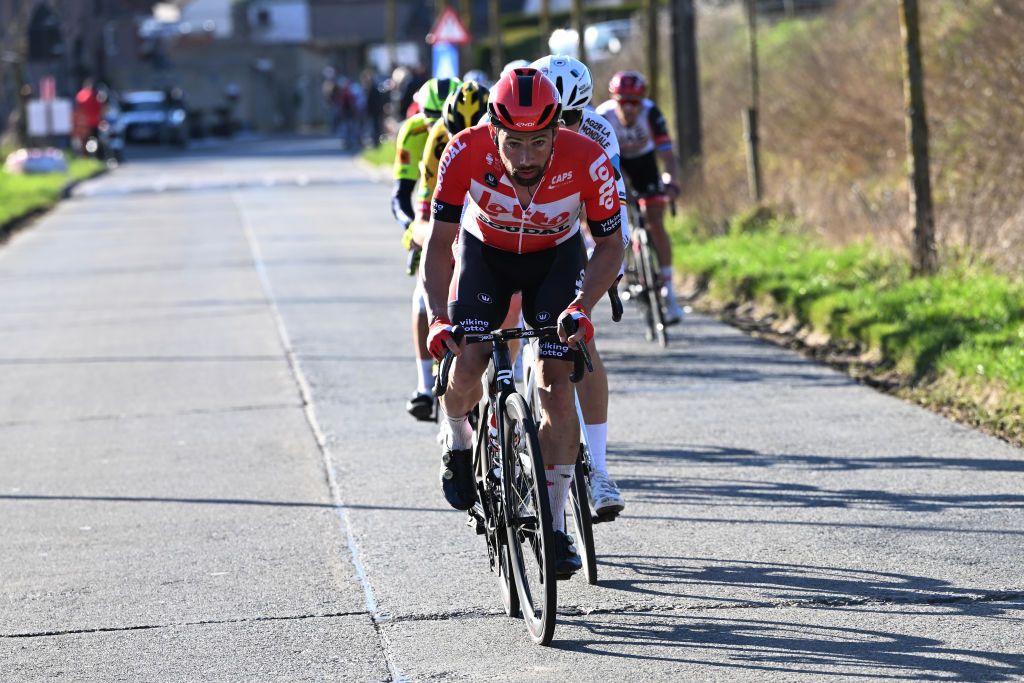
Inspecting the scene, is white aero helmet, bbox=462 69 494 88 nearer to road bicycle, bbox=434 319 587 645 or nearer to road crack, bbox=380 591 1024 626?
road bicycle, bbox=434 319 587 645

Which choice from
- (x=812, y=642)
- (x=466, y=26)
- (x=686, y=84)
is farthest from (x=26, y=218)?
(x=812, y=642)

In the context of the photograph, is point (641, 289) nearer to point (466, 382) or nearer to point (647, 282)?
point (647, 282)

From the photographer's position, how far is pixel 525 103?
567 cm

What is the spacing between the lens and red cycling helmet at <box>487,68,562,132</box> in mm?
5668

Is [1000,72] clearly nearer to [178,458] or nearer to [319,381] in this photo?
[319,381]

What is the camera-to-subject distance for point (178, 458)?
9.12 meters

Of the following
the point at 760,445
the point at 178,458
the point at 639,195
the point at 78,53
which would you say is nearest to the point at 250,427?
the point at 178,458

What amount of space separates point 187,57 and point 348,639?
77133 mm

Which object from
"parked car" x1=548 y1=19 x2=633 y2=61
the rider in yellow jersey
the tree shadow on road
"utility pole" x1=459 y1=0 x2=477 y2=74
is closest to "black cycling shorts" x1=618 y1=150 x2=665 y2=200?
the rider in yellow jersey

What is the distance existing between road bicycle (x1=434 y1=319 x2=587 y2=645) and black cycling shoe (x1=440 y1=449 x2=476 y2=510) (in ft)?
0.12

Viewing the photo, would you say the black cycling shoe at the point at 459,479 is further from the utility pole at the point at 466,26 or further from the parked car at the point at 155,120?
the parked car at the point at 155,120

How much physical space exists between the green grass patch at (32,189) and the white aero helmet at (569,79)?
20243 mm

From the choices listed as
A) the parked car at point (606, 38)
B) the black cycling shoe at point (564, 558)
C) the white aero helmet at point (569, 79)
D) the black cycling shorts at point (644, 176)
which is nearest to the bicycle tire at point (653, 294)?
the black cycling shorts at point (644, 176)

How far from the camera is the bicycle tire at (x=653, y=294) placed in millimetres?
12344
